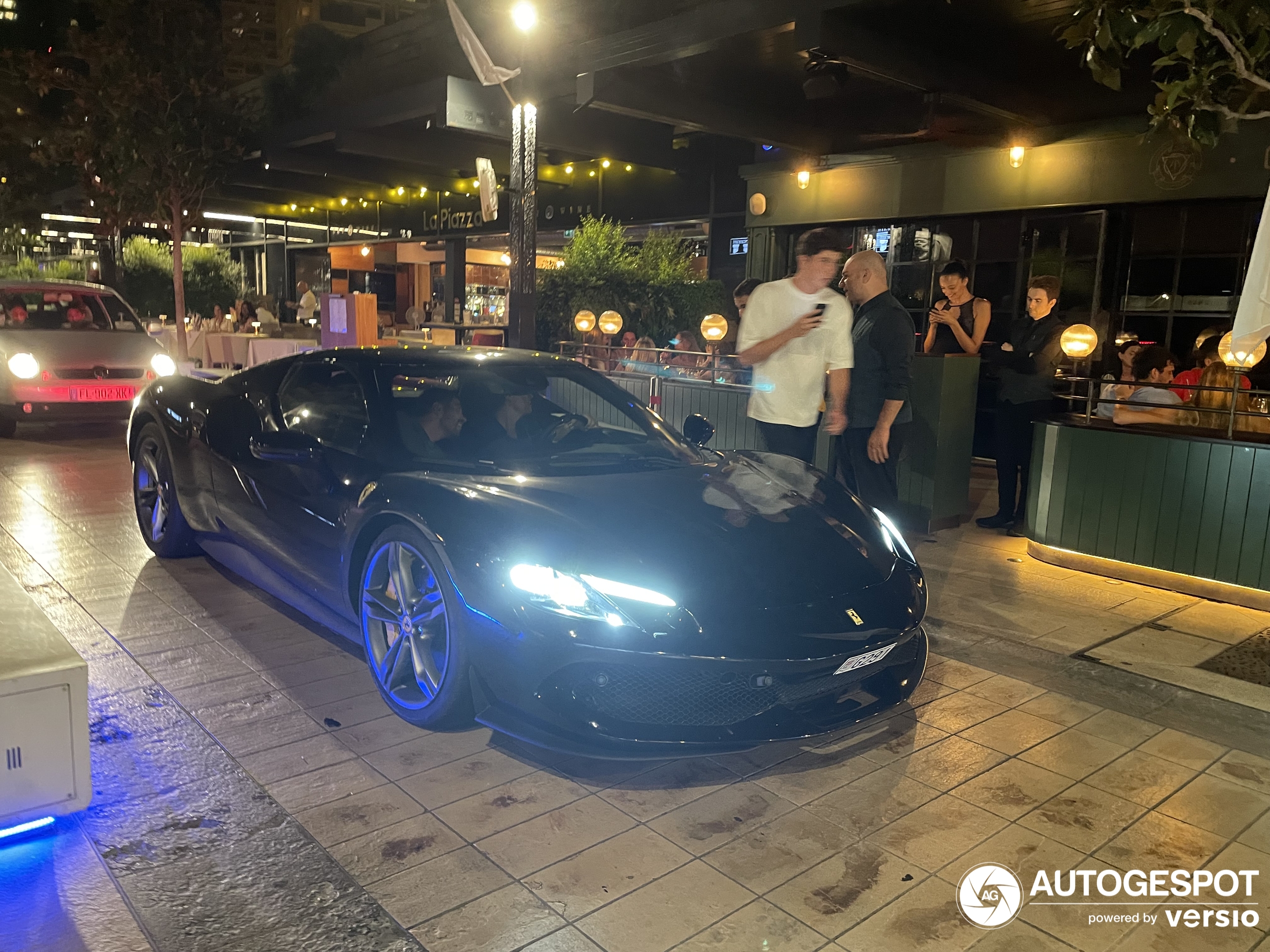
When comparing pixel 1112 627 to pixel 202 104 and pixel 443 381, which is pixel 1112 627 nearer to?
pixel 443 381

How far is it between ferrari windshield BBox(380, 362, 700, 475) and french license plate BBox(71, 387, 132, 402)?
732cm

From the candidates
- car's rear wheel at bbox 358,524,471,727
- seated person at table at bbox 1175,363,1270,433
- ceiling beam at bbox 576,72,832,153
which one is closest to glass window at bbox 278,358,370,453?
car's rear wheel at bbox 358,524,471,727

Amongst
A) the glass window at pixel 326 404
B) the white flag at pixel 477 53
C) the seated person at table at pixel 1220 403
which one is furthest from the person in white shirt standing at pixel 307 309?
the seated person at table at pixel 1220 403

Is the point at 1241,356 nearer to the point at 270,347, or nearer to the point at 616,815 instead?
the point at 616,815

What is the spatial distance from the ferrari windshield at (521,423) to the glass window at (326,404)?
0.17 m

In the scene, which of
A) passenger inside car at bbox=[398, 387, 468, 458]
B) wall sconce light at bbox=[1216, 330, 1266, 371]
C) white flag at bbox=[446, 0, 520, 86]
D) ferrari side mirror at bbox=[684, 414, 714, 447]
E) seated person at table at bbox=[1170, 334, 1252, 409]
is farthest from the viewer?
white flag at bbox=[446, 0, 520, 86]

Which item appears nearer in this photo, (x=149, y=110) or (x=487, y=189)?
(x=487, y=189)

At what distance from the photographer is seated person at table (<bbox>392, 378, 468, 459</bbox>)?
3.90 m

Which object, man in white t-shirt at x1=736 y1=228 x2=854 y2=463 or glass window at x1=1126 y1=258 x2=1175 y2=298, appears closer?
man in white t-shirt at x1=736 y1=228 x2=854 y2=463

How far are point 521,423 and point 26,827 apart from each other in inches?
88.6

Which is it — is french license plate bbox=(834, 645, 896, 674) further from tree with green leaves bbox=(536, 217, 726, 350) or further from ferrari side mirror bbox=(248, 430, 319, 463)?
tree with green leaves bbox=(536, 217, 726, 350)

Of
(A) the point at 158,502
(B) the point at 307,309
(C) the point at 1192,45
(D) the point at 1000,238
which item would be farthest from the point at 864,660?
(B) the point at 307,309

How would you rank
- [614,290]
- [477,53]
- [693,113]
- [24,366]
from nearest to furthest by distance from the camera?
[477,53] → [24,366] → [693,113] → [614,290]

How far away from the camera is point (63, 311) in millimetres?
10812
